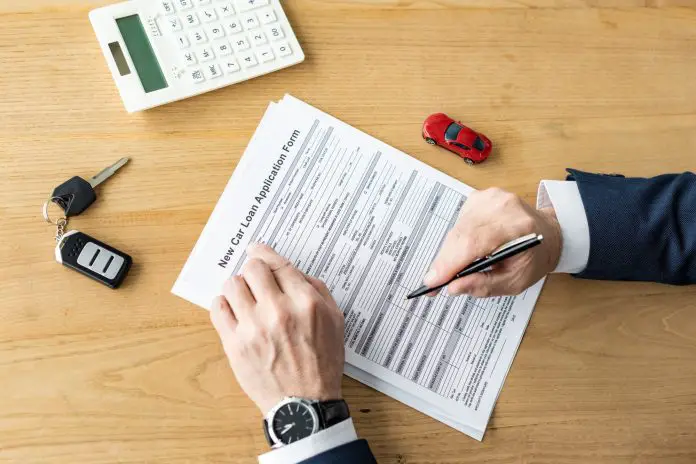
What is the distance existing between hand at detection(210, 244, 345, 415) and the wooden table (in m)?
0.04

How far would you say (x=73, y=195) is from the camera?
70 centimetres

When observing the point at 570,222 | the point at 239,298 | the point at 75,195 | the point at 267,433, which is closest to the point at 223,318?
the point at 239,298

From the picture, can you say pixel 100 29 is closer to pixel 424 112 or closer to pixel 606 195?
pixel 424 112

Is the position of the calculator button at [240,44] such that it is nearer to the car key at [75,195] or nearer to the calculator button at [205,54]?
the calculator button at [205,54]

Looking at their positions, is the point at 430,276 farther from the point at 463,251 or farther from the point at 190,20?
the point at 190,20

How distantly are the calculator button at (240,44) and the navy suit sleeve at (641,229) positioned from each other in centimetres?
47

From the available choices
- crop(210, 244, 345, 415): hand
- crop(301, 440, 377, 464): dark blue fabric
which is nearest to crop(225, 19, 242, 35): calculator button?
crop(210, 244, 345, 415): hand

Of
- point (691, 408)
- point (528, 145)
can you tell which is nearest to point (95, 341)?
point (528, 145)

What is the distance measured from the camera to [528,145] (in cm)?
81

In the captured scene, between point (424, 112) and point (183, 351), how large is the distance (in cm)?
45

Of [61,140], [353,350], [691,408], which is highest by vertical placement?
[61,140]

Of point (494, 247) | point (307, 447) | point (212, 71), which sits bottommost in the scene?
point (307, 447)

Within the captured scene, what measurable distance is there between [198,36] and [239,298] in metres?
0.35

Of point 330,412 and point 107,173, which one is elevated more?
point 107,173
